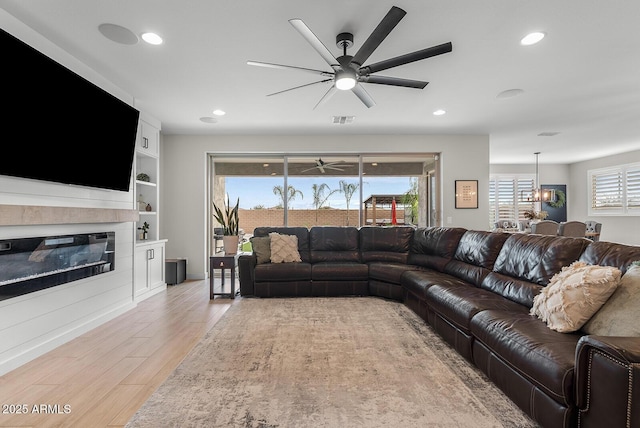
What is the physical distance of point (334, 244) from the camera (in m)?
4.99

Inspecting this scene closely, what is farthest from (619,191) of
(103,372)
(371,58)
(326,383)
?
(103,372)

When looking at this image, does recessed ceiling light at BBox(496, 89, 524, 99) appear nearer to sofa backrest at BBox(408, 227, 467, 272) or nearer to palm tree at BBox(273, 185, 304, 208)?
sofa backrest at BBox(408, 227, 467, 272)

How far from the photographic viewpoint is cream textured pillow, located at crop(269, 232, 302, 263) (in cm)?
464

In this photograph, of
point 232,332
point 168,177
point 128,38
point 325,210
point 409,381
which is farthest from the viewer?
point 325,210

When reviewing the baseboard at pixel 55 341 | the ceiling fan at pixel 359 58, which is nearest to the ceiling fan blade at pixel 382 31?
the ceiling fan at pixel 359 58

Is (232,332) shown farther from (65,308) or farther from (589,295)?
(589,295)

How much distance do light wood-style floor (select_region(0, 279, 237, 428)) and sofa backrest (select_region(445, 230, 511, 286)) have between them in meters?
2.70

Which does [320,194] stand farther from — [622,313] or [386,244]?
[622,313]

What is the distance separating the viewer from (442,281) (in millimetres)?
3357

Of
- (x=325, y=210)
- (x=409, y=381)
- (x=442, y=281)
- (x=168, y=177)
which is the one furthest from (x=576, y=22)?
(x=168, y=177)

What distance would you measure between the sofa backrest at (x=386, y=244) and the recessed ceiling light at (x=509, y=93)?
2.12m

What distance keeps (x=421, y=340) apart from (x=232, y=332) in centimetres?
172

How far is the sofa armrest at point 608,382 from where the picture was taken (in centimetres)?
123

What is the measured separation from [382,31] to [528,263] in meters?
2.14
